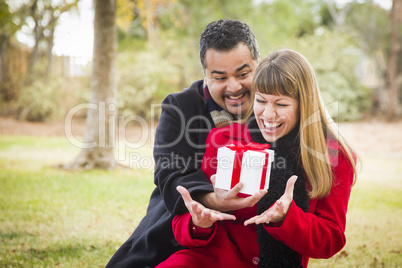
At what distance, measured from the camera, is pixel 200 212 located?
1.84 m

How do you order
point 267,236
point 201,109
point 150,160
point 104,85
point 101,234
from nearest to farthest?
1. point 267,236
2. point 201,109
3. point 101,234
4. point 104,85
5. point 150,160

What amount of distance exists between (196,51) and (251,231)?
11.7 meters

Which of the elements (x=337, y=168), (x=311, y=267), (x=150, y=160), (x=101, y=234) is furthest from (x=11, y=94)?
(x=337, y=168)

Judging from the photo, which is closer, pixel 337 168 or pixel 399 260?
pixel 337 168

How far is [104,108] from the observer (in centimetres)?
684

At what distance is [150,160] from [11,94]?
8.63m

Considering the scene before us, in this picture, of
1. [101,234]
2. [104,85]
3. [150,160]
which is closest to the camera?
[101,234]

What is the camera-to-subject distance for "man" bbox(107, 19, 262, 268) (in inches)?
87.4

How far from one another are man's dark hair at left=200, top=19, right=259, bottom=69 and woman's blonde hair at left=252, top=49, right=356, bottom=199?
0.37 metres

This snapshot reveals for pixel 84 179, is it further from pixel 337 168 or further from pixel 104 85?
pixel 337 168

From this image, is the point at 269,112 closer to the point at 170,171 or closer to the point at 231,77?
the point at 231,77

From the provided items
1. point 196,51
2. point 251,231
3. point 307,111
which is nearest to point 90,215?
point 251,231

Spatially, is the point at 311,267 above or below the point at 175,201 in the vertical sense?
below

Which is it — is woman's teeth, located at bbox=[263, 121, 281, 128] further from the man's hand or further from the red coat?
the man's hand
